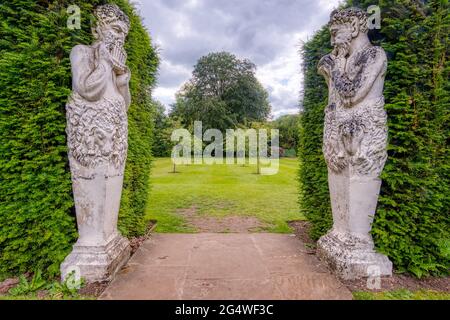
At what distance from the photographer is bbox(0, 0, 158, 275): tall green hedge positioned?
233 centimetres

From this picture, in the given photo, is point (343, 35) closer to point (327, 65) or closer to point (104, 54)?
point (327, 65)

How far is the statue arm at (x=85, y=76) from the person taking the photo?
2.28 meters

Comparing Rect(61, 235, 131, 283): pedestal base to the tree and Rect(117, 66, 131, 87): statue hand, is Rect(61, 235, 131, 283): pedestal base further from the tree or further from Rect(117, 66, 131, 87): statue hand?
the tree

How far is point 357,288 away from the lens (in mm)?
2328

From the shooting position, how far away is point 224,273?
261 centimetres

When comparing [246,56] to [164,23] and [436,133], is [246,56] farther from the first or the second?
[436,133]

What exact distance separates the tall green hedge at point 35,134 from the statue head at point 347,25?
2725mm

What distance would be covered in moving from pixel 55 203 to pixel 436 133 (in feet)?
13.4

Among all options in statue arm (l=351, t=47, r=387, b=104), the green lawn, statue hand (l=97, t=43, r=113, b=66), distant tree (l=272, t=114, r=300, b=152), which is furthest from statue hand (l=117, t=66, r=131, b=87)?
distant tree (l=272, t=114, r=300, b=152)

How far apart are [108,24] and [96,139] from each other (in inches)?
49.3

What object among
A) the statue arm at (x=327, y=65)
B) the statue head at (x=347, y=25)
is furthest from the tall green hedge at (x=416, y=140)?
the statue arm at (x=327, y=65)

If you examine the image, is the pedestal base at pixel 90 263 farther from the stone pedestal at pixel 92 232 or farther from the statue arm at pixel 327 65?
the statue arm at pixel 327 65

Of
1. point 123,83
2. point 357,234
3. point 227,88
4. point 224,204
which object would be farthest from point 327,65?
point 227,88
